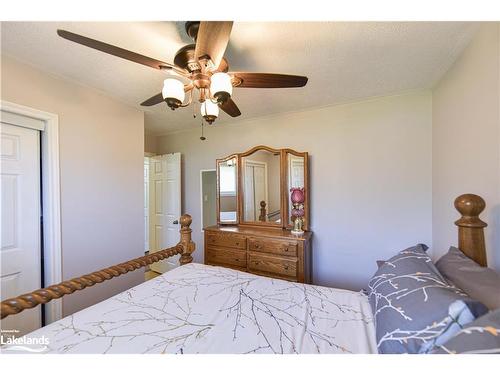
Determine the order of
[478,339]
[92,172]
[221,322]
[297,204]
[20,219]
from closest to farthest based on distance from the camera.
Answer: [478,339] < [221,322] < [20,219] < [92,172] < [297,204]

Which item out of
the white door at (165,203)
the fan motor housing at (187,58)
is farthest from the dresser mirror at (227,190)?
the fan motor housing at (187,58)

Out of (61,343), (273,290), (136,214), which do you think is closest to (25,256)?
(136,214)

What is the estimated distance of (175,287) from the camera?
134 centimetres

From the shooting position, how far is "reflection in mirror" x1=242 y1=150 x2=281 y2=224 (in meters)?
2.69

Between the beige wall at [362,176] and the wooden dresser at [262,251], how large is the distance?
35cm

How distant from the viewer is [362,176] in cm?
232

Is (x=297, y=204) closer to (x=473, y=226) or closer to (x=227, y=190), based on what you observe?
(x=227, y=190)

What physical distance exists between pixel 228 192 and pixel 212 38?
7.07ft

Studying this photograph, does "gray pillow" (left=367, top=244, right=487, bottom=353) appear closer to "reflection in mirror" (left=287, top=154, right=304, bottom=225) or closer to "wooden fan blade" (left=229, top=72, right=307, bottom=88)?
"wooden fan blade" (left=229, top=72, right=307, bottom=88)

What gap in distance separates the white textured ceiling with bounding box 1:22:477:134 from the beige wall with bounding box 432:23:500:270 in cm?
15

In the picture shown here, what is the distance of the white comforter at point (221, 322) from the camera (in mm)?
831

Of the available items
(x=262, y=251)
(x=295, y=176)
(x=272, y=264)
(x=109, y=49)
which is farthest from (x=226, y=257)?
(x=109, y=49)
